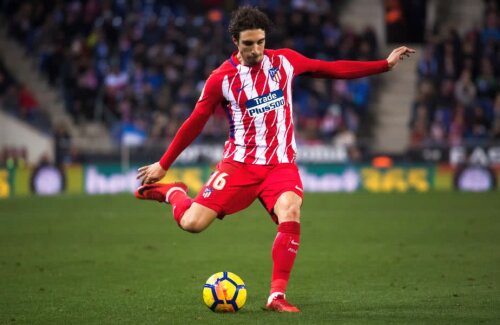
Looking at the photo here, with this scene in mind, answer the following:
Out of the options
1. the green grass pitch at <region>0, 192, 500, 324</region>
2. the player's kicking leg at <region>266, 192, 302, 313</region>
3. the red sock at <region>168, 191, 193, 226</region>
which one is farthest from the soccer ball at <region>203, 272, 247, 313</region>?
Answer: the red sock at <region>168, 191, 193, 226</region>

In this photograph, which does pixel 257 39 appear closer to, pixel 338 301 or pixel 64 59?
pixel 338 301

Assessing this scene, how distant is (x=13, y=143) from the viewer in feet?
78.6

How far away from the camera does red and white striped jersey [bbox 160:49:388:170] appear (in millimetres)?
7086

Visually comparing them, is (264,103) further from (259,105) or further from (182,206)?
(182,206)

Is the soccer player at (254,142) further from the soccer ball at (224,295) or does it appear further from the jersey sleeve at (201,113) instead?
the soccer ball at (224,295)

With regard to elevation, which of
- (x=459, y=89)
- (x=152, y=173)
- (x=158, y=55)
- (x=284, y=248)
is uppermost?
(x=152, y=173)

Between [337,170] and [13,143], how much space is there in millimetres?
8334

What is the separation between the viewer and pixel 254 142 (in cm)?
716

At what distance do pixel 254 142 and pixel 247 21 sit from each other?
0.93 m

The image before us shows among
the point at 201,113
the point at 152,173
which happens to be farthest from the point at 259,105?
the point at 152,173

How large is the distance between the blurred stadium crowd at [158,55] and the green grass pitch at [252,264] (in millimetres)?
6382

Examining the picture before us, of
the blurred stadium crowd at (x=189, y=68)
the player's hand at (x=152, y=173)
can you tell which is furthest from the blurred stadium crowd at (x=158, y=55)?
the player's hand at (x=152, y=173)

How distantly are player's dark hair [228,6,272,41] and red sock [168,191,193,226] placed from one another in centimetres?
140

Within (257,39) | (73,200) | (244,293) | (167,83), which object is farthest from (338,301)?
(167,83)
